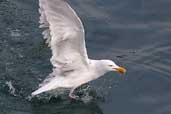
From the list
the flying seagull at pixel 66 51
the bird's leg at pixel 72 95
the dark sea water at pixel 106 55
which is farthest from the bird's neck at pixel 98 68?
the dark sea water at pixel 106 55

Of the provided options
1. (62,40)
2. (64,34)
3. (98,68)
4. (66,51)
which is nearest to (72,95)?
(98,68)

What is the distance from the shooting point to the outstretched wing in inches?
508

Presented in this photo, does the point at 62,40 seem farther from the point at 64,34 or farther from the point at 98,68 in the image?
the point at 98,68

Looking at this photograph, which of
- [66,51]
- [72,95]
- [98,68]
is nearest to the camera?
[66,51]

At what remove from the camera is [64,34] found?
13.2m

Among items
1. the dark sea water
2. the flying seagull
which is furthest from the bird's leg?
→ the dark sea water

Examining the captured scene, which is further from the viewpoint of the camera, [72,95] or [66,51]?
[72,95]

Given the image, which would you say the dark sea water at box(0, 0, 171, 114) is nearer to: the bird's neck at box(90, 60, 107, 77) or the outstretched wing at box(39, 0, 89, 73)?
the bird's neck at box(90, 60, 107, 77)

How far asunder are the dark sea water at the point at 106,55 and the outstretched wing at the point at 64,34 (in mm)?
1169

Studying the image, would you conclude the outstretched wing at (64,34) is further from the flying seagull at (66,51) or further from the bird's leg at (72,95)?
the bird's leg at (72,95)

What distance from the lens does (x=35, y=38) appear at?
16.3 meters

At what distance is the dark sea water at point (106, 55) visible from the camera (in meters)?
14.6

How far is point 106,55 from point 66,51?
2768 millimetres

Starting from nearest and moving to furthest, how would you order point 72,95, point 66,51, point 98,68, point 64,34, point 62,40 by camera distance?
1. point 64,34
2. point 62,40
3. point 66,51
4. point 98,68
5. point 72,95
